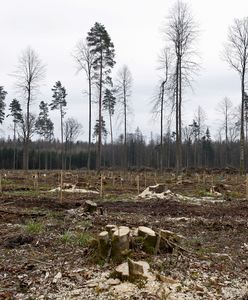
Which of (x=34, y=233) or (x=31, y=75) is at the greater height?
(x=31, y=75)

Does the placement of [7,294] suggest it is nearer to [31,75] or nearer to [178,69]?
[178,69]

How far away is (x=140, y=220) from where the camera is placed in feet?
33.6

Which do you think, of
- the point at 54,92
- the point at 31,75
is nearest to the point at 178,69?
the point at 31,75

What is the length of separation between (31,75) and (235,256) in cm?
3472

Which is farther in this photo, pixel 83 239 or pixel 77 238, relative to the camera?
pixel 77 238

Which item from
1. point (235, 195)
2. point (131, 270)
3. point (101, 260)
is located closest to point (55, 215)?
point (101, 260)

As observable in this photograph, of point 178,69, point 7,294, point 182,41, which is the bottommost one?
point 7,294

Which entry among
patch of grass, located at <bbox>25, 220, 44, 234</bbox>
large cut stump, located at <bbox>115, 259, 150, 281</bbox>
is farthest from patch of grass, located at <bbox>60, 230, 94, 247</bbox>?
large cut stump, located at <bbox>115, 259, 150, 281</bbox>

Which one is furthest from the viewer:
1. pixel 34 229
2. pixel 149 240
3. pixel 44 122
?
pixel 44 122

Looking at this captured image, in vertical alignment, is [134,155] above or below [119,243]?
above

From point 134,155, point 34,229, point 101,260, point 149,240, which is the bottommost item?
point 101,260

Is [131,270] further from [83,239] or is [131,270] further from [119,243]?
[83,239]

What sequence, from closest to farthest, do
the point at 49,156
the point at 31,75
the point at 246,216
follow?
the point at 246,216 → the point at 31,75 → the point at 49,156

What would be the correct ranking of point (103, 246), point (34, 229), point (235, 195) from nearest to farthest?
point (103, 246), point (34, 229), point (235, 195)
